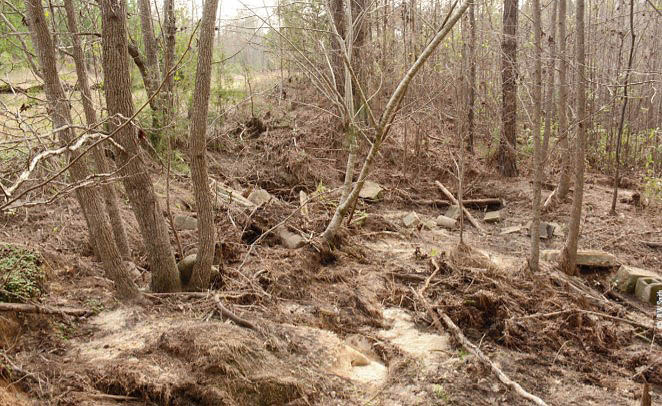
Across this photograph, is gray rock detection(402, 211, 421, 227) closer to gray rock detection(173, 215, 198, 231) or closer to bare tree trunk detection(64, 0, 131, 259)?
gray rock detection(173, 215, 198, 231)

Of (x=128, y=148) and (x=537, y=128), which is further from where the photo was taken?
(x=537, y=128)

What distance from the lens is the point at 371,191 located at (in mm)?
10859

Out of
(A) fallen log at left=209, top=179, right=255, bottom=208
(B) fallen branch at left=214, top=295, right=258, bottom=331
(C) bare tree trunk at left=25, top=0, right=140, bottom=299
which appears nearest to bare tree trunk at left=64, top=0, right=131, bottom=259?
(C) bare tree trunk at left=25, top=0, right=140, bottom=299

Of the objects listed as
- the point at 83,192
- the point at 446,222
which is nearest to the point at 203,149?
the point at 83,192

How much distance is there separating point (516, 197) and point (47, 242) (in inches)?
353

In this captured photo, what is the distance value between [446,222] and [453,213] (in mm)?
540

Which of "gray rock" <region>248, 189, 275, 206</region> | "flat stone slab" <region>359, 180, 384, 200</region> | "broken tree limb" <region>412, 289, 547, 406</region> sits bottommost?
"broken tree limb" <region>412, 289, 547, 406</region>

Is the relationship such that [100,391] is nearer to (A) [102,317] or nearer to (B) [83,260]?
(A) [102,317]

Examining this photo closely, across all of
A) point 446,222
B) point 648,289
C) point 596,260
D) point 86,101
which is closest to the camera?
point 86,101

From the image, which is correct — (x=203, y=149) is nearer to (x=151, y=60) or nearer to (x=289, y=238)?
(x=289, y=238)

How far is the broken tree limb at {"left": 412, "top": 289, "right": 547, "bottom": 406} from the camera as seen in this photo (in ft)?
13.8

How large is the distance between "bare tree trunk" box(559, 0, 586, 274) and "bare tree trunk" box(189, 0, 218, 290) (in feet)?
15.5

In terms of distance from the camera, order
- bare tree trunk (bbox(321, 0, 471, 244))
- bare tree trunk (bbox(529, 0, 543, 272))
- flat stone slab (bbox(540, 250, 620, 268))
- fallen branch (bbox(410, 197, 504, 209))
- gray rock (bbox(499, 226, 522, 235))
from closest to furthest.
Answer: bare tree trunk (bbox(321, 0, 471, 244)), bare tree trunk (bbox(529, 0, 543, 272)), flat stone slab (bbox(540, 250, 620, 268)), gray rock (bbox(499, 226, 522, 235)), fallen branch (bbox(410, 197, 504, 209))

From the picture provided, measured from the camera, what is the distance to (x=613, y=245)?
8266mm
